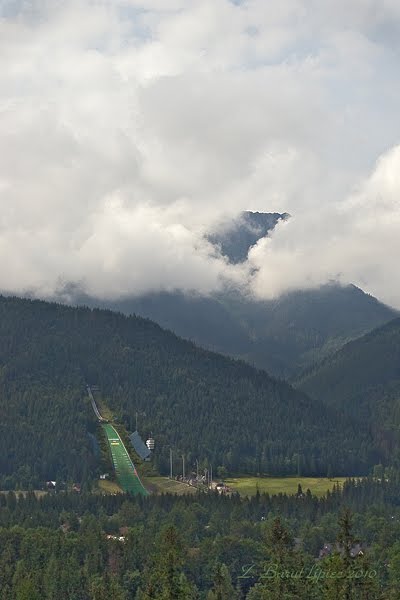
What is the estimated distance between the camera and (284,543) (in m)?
116

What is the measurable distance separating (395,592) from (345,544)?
36841 mm

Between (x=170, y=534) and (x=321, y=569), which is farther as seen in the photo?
(x=321, y=569)

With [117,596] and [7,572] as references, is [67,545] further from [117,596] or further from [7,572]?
[117,596]

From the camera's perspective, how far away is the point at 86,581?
184125 millimetres

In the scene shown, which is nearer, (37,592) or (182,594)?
(182,594)

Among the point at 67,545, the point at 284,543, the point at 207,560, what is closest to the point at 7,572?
the point at 67,545

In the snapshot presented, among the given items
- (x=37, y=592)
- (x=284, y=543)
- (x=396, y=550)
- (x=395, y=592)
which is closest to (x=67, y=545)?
(x=37, y=592)

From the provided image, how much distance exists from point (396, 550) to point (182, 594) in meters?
79.1

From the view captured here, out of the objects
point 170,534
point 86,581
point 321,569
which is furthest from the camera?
point 86,581

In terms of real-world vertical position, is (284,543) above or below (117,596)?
above

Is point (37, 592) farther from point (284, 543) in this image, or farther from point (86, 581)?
point (284, 543)

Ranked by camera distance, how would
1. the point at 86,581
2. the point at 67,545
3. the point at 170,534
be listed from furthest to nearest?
the point at 67,545 < the point at 86,581 < the point at 170,534

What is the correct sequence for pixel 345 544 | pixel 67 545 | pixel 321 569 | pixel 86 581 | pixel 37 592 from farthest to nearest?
pixel 67 545 < pixel 86 581 < pixel 37 592 < pixel 321 569 < pixel 345 544

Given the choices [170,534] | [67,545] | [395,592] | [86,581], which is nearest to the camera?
[170,534]
